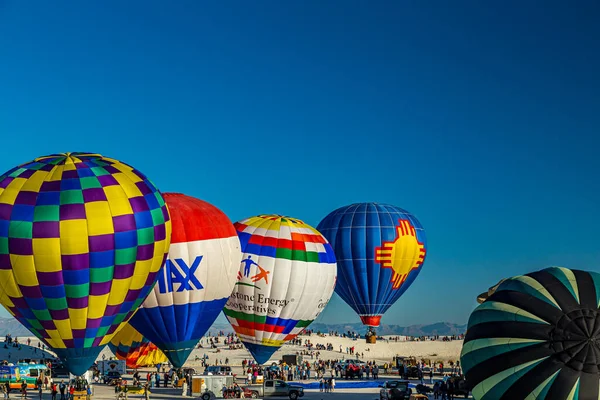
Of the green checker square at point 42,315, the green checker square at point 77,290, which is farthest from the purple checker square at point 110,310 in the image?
the green checker square at point 42,315

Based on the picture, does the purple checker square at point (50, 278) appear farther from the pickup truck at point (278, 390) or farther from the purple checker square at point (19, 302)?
the pickup truck at point (278, 390)

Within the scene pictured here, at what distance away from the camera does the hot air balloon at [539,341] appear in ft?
58.6

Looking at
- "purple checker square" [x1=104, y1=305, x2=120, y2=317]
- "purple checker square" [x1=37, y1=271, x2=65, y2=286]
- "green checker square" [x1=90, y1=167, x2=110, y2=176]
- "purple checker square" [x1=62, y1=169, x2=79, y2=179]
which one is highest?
"green checker square" [x1=90, y1=167, x2=110, y2=176]

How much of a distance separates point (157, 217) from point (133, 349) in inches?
555

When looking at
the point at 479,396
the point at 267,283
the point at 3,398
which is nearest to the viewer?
the point at 479,396

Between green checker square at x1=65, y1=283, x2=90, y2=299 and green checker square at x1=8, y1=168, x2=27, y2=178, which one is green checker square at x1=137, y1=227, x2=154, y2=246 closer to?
green checker square at x1=65, y1=283, x2=90, y2=299

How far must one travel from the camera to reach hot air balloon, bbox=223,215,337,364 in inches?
1379

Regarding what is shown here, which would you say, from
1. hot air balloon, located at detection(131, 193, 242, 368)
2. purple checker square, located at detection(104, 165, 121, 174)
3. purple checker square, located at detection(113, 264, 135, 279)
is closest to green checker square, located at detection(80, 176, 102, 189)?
purple checker square, located at detection(104, 165, 121, 174)

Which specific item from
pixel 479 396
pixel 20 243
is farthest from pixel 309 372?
pixel 479 396

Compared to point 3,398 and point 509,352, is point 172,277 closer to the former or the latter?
point 3,398

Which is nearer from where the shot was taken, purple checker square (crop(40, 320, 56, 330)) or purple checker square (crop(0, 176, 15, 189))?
purple checker square (crop(40, 320, 56, 330))

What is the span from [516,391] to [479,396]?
1.21m

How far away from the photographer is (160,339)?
31578 millimetres

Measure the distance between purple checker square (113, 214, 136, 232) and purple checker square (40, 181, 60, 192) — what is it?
212 centimetres
